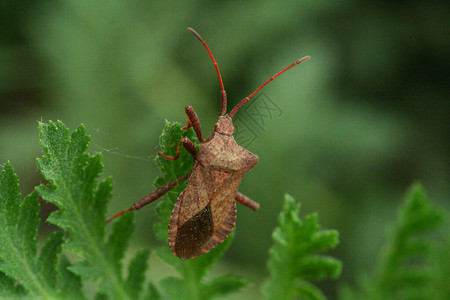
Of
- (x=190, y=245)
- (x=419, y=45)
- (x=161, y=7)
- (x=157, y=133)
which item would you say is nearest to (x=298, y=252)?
(x=190, y=245)

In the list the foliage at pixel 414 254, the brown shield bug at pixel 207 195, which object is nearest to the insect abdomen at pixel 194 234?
the brown shield bug at pixel 207 195

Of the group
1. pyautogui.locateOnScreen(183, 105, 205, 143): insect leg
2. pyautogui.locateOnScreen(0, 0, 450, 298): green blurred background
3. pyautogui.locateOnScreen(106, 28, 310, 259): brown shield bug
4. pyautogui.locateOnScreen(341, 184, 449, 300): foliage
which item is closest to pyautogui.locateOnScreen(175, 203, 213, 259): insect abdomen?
pyautogui.locateOnScreen(106, 28, 310, 259): brown shield bug

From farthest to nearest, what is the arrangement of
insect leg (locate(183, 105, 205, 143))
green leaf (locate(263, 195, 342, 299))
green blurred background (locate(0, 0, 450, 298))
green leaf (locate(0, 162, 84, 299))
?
1. green blurred background (locate(0, 0, 450, 298))
2. insect leg (locate(183, 105, 205, 143))
3. green leaf (locate(263, 195, 342, 299))
4. green leaf (locate(0, 162, 84, 299))

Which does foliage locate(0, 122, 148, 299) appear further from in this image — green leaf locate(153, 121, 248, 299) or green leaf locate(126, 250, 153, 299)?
green leaf locate(153, 121, 248, 299)

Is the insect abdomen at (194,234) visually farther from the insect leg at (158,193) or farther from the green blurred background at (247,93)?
the green blurred background at (247,93)

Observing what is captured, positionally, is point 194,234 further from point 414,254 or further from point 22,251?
point 414,254
